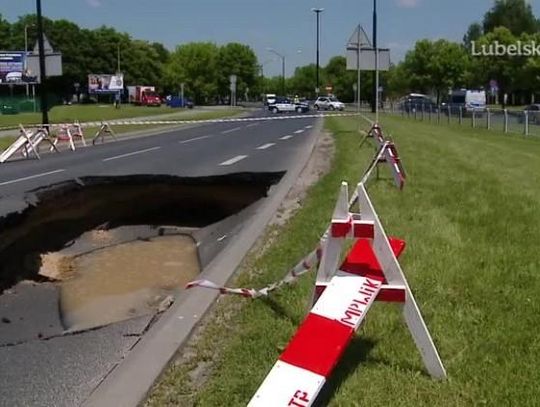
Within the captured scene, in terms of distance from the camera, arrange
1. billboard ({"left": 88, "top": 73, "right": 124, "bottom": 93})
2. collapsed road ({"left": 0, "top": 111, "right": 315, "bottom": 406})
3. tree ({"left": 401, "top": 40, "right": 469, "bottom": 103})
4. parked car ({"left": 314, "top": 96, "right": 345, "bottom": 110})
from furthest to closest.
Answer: billboard ({"left": 88, "top": 73, "right": 124, "bottom": 93}) → parked car ({"left": 314, "top": 96, "right": 345, "bottom": 110}) → tree ({"left": 401, "top": 40, "right": 469, "bottom": 103}) → collapsed road ({"left": 0, "top": 111, "right": 315, "bottom": 406})

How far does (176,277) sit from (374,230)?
3913mm

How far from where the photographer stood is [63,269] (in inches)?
318

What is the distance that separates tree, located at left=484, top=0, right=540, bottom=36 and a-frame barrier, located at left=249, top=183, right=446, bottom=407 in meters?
119

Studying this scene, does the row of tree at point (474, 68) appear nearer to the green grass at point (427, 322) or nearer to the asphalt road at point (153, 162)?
the asphalt road at point (153, 162)

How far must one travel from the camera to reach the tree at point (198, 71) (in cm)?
11956

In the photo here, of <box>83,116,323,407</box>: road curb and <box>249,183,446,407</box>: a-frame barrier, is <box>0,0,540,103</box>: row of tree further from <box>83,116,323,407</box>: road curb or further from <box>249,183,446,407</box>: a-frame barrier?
<box>249,183,446,407</box>: a-frame barrier

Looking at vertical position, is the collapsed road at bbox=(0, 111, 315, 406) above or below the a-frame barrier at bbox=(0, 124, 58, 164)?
below

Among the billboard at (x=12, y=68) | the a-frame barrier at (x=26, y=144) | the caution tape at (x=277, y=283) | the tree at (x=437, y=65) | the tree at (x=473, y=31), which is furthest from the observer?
the tree at (x=473, y=31)

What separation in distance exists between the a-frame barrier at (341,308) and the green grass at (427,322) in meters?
0.28

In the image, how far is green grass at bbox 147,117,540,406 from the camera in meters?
3.97

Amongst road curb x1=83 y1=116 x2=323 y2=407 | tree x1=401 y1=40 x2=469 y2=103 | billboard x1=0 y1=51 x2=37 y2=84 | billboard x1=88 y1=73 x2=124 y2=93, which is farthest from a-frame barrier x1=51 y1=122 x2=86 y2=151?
billboard x1=88 y1=73 x2=124 y2=93

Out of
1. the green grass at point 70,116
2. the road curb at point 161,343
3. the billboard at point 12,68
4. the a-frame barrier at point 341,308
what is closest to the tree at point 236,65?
the billboard at point 12,68

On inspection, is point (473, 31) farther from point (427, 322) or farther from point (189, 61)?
point (427, 322)

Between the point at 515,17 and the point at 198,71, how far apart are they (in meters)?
50.1
